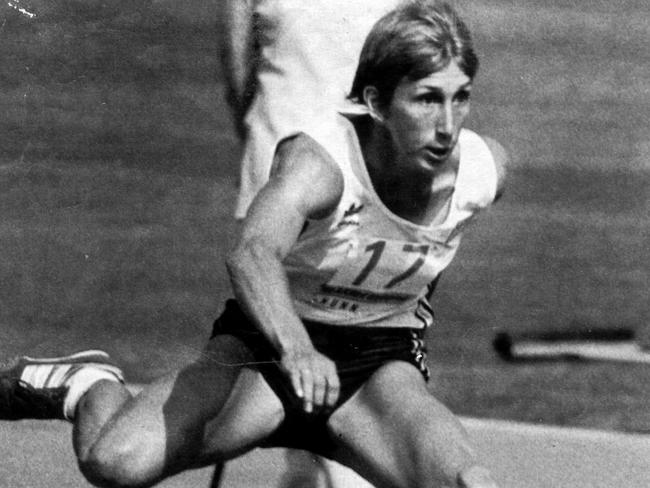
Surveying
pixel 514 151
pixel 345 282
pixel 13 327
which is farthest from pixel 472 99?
pixel 345 282

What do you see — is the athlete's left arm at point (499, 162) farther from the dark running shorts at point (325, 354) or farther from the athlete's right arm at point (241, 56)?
the athlete's right arm at point (241, 56)

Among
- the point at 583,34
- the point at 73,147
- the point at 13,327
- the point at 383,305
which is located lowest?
the point at 13,327

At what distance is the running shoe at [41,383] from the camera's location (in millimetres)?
3654

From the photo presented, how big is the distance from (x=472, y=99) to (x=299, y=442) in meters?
2.77

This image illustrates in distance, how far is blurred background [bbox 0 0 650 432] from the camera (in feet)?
18.4

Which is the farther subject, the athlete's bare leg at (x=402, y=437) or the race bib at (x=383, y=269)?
the race bib at (x=383, y=269)

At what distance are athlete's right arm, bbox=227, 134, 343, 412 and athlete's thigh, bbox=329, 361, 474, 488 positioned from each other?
1.62 feet

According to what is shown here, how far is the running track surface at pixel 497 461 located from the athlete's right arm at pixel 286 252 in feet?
3.64

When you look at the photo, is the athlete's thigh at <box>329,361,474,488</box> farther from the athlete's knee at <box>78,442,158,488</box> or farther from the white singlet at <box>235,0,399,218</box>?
the white singlet at <box>235,0,399,218</box>

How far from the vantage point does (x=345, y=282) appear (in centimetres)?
332

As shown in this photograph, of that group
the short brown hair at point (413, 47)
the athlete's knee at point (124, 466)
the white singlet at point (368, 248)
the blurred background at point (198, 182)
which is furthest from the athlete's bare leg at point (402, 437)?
the blurred background at point (198, 182)

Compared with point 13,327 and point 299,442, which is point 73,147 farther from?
point 299,442

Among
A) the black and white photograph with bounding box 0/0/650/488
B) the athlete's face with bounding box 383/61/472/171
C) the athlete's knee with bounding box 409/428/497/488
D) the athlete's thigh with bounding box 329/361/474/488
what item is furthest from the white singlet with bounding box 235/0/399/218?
the athlete's knee with bounding box 409/428/497/488

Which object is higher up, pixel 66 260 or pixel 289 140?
pixel 289 140
